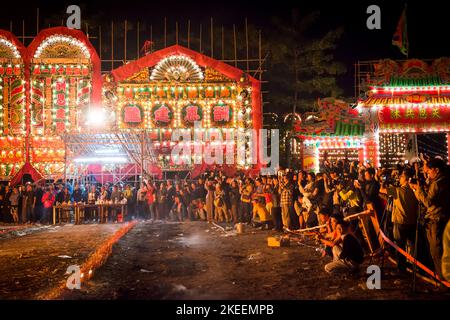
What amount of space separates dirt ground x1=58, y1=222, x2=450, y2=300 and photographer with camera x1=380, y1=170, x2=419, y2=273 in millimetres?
558

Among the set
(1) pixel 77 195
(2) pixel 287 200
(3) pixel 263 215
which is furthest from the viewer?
(1) pixel 77 195

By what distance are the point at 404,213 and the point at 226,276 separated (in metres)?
3.20

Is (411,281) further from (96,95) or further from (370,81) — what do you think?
(96,95)

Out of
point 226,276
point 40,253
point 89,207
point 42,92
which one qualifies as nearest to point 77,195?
point 89,207

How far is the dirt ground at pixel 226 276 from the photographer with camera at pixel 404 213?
0.56 m

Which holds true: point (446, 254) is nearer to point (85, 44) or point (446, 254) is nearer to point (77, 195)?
point (77, 195)

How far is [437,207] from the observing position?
5562 mm

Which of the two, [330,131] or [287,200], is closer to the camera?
[287,200]

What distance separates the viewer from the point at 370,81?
1700cm

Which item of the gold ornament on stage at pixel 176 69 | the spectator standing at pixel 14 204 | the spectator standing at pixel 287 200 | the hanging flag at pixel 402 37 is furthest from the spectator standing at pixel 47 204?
the hanging flag at pixel 402 37

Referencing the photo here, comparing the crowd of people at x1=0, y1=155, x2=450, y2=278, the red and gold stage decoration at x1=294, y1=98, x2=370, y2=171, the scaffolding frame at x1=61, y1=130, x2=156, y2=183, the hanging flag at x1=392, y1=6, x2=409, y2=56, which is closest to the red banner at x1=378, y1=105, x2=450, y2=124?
the red and gold stage decoration at x1=294, y1=98, x2=370, y2=171

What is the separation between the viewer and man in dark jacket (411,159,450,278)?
5539 millimetres

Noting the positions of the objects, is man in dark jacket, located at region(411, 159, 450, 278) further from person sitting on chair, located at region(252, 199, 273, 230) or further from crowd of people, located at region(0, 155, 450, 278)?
person sitting on chair, located at region(252, 199, 273, 230)

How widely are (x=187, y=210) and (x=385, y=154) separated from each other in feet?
33.4
